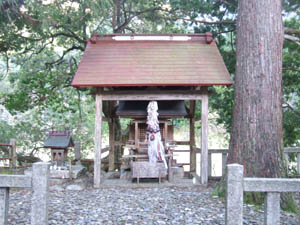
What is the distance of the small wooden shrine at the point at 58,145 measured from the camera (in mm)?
7848

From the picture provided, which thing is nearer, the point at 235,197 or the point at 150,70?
the point at 235,197

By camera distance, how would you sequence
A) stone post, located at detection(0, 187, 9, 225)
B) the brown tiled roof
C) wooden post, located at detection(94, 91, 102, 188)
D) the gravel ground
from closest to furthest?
stone post, located at detection(0, 187, 9, 225) < the gravel ground < the brown tiled roof < wooden post, located at detection(94, 91, 102, 188)

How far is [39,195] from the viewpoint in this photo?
3350mm

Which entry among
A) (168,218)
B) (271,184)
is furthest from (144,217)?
(271,184)

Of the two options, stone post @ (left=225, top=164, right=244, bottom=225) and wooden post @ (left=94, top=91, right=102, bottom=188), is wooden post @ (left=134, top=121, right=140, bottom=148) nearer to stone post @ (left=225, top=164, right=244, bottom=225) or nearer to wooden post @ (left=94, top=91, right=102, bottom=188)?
wooden post @ (left=94, top=91, right=102, bottom=188)

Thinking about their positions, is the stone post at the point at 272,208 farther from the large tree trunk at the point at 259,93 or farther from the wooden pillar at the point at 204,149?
the wooden pillar at the point at 204,149

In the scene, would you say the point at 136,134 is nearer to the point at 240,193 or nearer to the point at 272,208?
the point at 240,193

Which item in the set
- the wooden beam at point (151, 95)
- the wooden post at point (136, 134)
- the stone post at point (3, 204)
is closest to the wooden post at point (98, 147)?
the wooden beam at point (151, 95)

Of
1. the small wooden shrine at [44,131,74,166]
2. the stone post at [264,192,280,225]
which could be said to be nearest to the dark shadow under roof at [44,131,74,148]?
the small wooden shrine at [44,131,74,166]

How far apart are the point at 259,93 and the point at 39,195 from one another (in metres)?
4.43

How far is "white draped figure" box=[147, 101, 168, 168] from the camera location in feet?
24.2

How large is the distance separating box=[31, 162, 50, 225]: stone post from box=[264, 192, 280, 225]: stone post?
8.73ft

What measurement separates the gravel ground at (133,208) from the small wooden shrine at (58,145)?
4.63 feet

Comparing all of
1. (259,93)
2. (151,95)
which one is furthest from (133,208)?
(259,93)
